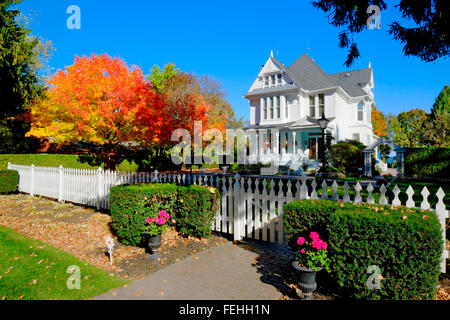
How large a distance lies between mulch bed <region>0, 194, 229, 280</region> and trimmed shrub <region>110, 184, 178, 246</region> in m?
0.34

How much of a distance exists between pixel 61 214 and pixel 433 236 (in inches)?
385

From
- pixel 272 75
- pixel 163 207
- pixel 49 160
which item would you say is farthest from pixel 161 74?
pixel 163 207

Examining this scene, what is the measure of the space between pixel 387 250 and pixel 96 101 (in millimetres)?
15720

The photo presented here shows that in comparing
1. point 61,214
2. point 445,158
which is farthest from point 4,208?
point 445,158

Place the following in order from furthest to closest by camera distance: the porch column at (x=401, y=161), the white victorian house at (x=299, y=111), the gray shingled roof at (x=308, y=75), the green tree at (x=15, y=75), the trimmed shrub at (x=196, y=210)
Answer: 1. the gray shingled roof at (x=308, y=75)
2. the white victorian house at (x=299, y=111)
3. the porch column at (x=401, y=161)
4. the green tree at (x=15, y=75)
5. the trimmed shrub at (x=196, y=210)

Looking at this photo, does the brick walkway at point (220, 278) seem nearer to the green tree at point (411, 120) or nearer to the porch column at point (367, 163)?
the porch column at point (367, 163)

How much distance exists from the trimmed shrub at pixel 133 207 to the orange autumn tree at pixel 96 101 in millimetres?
9454

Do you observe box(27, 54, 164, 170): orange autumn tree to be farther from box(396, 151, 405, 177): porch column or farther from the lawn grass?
box(396, 151, 405, 177): porch column

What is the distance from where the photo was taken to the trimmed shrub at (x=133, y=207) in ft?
18.8

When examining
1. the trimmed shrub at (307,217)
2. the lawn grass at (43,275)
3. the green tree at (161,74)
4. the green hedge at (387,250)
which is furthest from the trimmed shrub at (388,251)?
the green tree at (161,74)

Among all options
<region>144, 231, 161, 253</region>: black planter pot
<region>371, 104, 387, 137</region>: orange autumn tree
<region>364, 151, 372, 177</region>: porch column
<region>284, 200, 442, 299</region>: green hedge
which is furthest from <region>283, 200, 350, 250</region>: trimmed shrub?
<region>371, 104, 387, 137</region>: orange autumn tree

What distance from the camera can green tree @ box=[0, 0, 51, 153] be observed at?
1426cm
